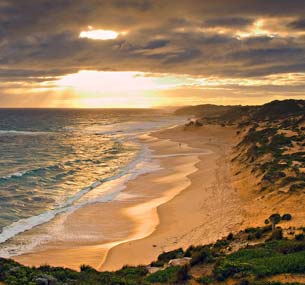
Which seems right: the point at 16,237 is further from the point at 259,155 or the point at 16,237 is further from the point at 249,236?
the point at 259,155

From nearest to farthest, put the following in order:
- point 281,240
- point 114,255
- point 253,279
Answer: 1. point 253,279
2. point 281,240
3. point 114,255

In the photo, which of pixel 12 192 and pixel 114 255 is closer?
pixel 114 255

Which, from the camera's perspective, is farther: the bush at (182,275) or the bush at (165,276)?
the bush at (165,276)

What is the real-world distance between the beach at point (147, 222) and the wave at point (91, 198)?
82 centimetres

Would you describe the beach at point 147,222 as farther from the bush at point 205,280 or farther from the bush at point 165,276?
the bush at point 205,280

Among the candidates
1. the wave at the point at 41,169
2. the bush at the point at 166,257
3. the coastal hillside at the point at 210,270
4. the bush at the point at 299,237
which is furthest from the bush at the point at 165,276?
the wave at the point at 41,169

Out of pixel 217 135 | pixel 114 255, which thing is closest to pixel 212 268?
pixel 114 255

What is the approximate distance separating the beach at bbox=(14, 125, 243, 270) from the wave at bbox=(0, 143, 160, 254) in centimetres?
82

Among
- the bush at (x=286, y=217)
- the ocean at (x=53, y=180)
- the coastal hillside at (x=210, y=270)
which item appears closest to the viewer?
the coastal hillside at (x=210, y=270)

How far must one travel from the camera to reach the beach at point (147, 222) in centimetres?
1770

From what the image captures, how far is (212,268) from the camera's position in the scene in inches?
497

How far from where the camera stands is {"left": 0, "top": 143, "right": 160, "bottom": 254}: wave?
21.7 metres

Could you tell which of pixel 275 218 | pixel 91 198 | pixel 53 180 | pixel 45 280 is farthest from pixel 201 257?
pixel 53 180

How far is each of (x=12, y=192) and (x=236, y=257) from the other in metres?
22.3
